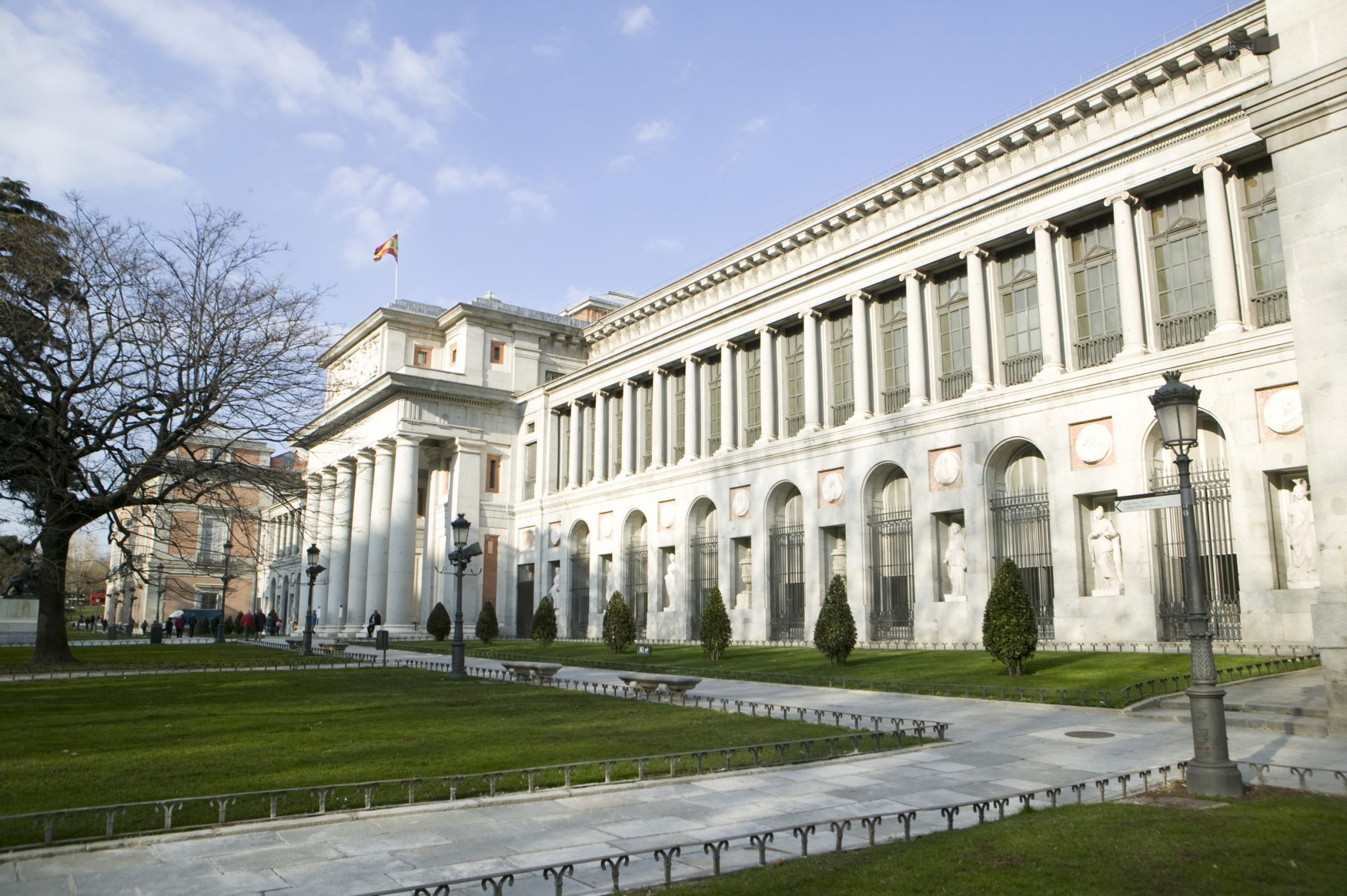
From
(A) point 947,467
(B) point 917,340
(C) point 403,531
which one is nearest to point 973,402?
(A) point 947,467

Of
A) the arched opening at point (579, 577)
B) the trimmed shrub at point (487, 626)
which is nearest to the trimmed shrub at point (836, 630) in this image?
the trimmed shrub at point (487, 626)

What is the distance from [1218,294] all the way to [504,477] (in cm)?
4195

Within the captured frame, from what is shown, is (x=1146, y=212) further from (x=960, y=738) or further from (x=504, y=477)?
(x=504, y=477)

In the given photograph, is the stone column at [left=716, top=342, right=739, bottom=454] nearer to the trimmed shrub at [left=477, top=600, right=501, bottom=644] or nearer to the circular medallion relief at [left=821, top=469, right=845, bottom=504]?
the circular medallion relief at [left=821, top=469, right=845, bottom=504]

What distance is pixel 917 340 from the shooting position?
3375 centimetres

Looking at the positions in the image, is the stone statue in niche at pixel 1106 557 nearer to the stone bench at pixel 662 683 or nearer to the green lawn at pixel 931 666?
the green lawn at pixel 931 666

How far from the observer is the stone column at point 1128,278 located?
27.0 meters

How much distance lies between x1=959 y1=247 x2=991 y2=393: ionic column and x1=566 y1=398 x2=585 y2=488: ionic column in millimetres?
26707

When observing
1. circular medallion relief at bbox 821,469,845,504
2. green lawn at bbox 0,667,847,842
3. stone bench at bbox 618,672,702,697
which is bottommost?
green lawn at bbox 0,667,847,842

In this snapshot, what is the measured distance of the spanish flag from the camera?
60219 mm

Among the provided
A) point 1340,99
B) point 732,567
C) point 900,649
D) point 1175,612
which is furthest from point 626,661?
point 1340,99

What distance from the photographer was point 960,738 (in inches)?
543

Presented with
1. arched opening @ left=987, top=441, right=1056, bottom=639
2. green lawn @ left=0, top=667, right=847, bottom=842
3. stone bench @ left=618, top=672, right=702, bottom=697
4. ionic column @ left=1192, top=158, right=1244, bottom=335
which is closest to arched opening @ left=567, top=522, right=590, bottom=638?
arched opening @ left=987, top=441, right=1056, bottom=639

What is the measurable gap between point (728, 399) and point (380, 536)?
85.0 ft
